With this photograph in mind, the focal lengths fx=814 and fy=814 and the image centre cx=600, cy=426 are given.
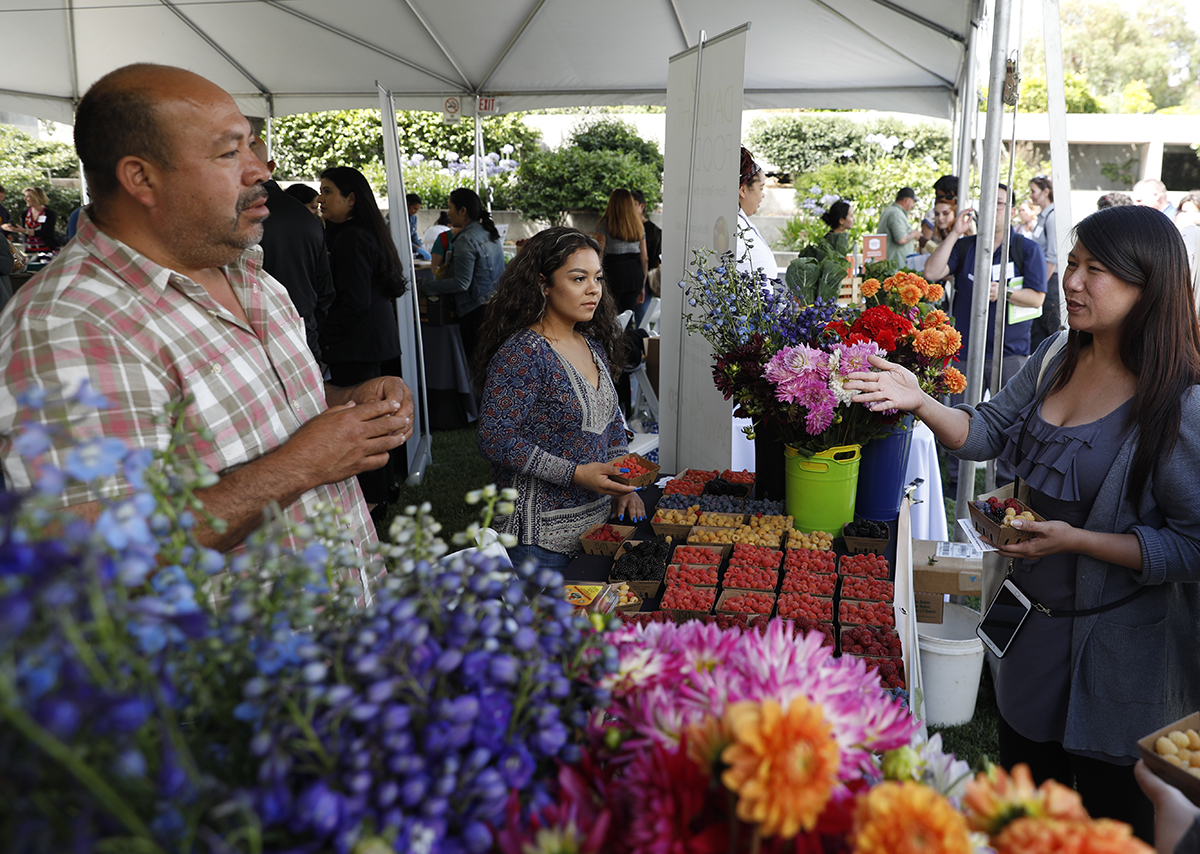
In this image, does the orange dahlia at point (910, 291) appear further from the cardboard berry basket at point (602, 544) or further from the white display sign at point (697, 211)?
the cardboard berry basket at point (602, 544)

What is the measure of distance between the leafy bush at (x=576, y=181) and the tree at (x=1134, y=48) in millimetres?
19758

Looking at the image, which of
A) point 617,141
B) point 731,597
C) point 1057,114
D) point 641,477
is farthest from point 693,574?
point 617,141

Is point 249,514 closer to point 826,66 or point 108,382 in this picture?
point 108,382

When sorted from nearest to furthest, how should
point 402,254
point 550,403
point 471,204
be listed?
point 550,403
point 402,254
point 471,204

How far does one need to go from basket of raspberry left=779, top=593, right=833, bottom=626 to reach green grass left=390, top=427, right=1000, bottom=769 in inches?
48.3

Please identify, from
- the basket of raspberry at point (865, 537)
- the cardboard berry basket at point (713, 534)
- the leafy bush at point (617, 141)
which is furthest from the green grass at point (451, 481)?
the leafy bush at point (617, 141)

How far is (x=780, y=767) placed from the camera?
Result: 1.82 ft

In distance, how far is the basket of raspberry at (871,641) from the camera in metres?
1.76

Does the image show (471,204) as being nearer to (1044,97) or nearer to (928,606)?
(928,606)

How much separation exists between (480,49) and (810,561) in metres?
6.70

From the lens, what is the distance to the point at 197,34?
6957 millimetres

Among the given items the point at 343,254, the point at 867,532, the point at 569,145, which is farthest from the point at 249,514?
the point at 569,145

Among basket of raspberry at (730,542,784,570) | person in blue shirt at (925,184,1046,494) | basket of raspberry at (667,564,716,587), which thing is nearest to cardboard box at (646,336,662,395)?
person in blue shirt at (925,184,1046,494)

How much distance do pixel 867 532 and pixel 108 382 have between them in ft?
6.29
